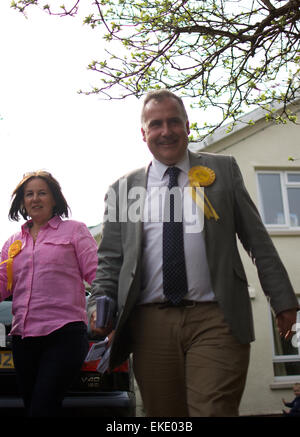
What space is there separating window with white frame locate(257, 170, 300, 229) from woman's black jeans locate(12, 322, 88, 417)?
34.3 ft

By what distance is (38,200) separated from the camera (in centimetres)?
347

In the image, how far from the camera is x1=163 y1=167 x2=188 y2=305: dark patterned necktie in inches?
92.7

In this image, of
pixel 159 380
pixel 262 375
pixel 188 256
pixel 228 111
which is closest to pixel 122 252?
pixel 188 256

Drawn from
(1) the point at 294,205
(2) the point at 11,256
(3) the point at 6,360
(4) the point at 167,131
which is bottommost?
(3) the point at 6,360

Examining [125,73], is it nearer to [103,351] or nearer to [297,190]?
[103,351]

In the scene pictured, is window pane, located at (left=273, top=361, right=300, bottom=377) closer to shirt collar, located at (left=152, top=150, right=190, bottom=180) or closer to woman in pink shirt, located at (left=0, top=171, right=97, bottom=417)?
woman in pink shirt, located at (left=0, top=171, right=97, bottom=417)

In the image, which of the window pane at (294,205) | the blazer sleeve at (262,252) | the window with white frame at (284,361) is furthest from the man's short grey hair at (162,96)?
the window pane at (294,205)

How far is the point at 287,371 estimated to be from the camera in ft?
40.1

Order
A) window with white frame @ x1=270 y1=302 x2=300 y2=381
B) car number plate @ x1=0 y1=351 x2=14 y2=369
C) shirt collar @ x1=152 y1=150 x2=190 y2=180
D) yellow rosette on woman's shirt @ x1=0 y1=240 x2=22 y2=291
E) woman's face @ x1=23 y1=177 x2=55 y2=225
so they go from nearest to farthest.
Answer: shirt collar @ x1=152 y1=150 x2=190 y2=180 → yellow rosette on woman's shirt @ x1=0 y1=240 x2=22 y2=291 → woman's face @ x1=23 y1=177 x2=55 y2=225 → car number plate @ x1=0 y1=351 x2=14 y2=369 → window with white frame @ x1=270 y1=302 x2=300 y2=381

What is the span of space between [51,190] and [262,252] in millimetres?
1588

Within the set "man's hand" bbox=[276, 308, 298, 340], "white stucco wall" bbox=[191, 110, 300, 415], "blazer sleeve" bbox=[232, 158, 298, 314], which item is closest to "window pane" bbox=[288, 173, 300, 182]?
"white stucco wall" bbox=[191, 110, 300, 415]

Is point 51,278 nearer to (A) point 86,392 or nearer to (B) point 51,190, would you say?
(B) point 51,190

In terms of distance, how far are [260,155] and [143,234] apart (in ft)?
37.2

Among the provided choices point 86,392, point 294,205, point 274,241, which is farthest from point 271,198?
point 86,392
